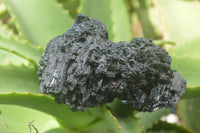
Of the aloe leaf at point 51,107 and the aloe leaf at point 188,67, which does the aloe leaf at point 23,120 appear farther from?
the aloe leaf at point 188,67

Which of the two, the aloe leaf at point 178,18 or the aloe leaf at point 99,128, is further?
the aloe leaf at point 178,18

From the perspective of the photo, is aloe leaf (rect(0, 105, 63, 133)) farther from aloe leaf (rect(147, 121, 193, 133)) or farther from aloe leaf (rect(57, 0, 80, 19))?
aloe leaf (rect(57, 0, 80, 19))

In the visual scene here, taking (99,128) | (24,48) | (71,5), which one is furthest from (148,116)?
(71,5)

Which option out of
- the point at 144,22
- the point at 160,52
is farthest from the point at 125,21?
the point at 160,52

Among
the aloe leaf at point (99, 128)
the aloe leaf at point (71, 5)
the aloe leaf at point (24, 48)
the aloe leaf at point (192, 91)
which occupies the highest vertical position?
the aloe leaf at point (71, 5)

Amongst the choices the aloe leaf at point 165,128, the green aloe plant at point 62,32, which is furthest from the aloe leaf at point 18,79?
the aloe leaf at point 165,128

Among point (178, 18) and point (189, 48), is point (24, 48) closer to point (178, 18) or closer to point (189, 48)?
point (189, 48)

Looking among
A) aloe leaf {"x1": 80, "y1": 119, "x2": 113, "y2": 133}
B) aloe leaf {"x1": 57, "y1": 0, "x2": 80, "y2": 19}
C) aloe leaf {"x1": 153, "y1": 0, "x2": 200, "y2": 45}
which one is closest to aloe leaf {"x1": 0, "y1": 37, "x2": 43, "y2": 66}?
aloe leaf {"x1": 80, "y1": 119, "x2": 113, "y2": 133}

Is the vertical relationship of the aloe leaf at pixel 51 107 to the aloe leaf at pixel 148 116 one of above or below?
above
